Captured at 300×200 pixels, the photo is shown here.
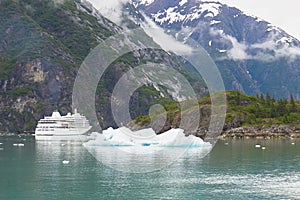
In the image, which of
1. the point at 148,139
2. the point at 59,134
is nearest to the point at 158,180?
the point at 148,139

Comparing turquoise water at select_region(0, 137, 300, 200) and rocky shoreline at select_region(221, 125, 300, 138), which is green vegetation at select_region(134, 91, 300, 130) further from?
turquoise water at select_region(0, 137, 300, 200)

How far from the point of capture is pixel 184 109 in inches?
7633

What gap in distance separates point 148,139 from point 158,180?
59.9 meters

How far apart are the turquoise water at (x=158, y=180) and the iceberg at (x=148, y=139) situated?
2606 cm

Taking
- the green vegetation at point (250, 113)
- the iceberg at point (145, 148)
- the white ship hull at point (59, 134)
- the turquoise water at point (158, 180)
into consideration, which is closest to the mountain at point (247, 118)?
the green vegetation at point (250, 113)

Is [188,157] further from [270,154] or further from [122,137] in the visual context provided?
[122,137]

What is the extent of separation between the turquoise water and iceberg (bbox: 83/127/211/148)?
2606 cm

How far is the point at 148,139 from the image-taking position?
11962cm

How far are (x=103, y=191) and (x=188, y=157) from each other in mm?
38961

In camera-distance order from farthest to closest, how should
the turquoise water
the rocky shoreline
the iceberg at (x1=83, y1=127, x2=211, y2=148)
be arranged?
the rocky shoreline < the iceberg at (x1=83, y1=127, x2=211, y2=148) < the turquoise water

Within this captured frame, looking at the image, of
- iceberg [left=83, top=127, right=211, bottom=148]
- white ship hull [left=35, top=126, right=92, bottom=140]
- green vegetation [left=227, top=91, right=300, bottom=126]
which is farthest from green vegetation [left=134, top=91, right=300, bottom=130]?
iceberg [left=83, top=127, right=211, bottom=148]

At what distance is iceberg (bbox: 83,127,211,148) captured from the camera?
110m

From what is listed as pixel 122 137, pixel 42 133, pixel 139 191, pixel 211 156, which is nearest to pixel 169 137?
pixel 122 137

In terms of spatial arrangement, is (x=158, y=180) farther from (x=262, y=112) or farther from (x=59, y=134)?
(x=59, y=134)
